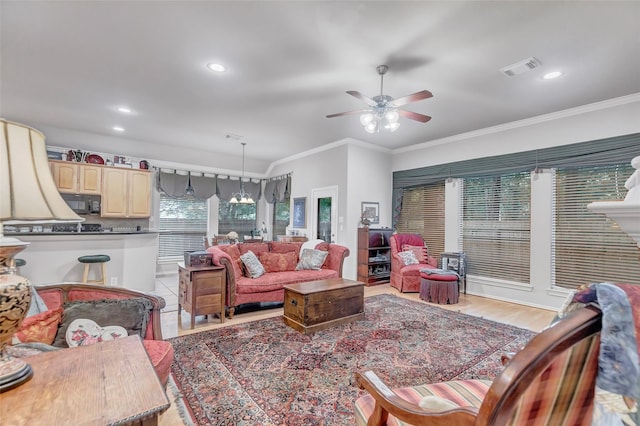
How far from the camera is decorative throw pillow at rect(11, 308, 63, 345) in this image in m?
1.50

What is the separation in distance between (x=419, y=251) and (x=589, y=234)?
2.44 meters

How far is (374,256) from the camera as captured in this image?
5875mm

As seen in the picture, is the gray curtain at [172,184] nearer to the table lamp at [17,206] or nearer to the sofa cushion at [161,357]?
Result: the sofa cushion at [161,357]

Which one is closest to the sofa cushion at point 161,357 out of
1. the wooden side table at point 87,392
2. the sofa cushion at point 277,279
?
the wooden side table at point 87,392

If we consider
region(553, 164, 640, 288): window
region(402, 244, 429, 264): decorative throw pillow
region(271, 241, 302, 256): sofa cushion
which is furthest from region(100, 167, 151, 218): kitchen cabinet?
region(553, 164, 640, 288): window

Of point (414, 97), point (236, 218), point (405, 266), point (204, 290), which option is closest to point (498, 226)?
point (405, 266)

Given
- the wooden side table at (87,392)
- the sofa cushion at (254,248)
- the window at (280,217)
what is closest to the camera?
the wooden side table at (87,392)

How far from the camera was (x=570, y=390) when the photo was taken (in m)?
0.72

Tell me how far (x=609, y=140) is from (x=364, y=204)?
366cm

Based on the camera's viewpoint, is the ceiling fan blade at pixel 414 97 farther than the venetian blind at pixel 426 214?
No

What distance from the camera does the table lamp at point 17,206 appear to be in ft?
2.75

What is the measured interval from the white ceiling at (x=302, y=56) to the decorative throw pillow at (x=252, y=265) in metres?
2.12

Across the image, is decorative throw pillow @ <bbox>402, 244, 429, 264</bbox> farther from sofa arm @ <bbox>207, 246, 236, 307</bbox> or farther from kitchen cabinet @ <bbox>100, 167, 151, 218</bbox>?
kitchen cabinet @ <bbox>100, 167, 151, 218</bbox>

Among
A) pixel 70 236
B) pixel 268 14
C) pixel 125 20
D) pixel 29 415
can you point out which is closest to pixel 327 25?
pixel 268 14
